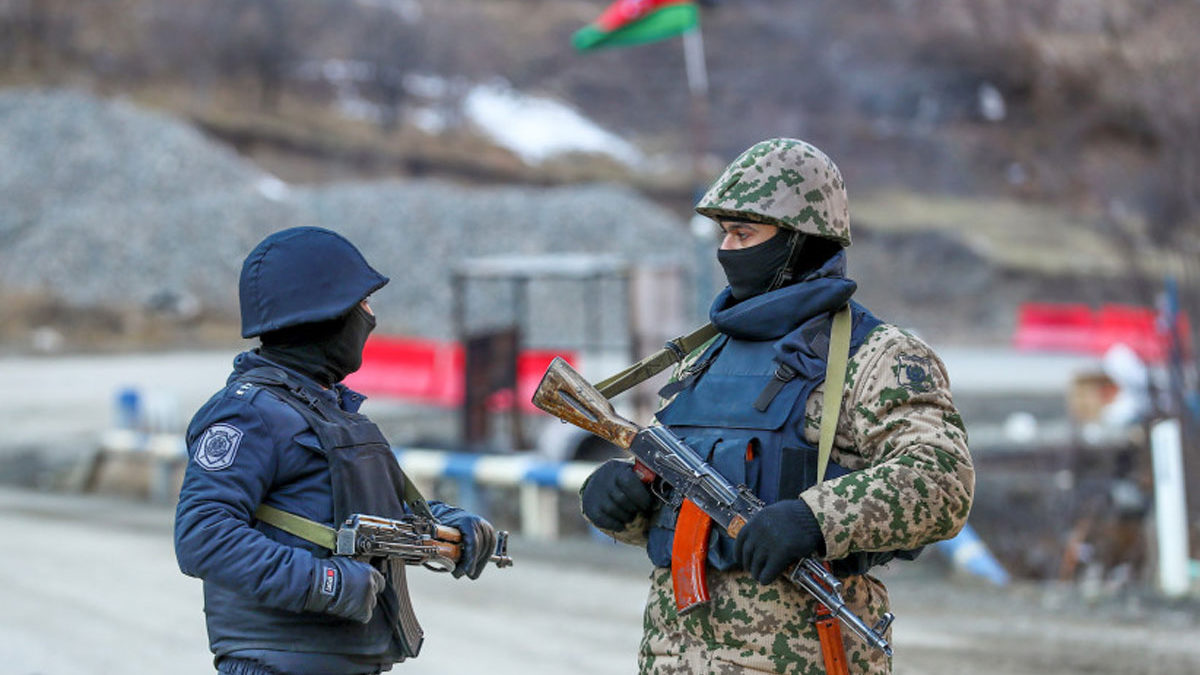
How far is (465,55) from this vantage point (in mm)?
72688

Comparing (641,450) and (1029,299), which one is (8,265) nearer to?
(1029,299)

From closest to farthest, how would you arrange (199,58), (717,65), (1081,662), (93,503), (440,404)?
1. (1081,662)
2. (93,503)
3. (440,404)
4. (199,58)
5. (717,65)

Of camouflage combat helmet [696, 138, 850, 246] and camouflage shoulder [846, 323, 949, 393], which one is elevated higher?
camouflage combat helmet [696, 138, 850, 246]

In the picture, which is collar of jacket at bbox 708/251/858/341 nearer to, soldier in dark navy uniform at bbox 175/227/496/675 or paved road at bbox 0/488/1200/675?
soldier in dark navy uniform at bbox 175/227/496/675

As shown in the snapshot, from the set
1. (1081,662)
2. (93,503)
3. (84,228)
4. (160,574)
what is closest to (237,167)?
(84,228)

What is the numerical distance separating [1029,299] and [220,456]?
44085 millimetres

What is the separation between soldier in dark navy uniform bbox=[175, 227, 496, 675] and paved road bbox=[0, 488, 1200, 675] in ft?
12.7

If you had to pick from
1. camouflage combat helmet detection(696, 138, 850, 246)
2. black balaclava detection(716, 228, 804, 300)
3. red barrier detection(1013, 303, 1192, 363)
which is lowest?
black balaclava detection(716, 228, 804, 300)

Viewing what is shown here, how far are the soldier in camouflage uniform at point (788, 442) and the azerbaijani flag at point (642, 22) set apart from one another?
1523 centimetres

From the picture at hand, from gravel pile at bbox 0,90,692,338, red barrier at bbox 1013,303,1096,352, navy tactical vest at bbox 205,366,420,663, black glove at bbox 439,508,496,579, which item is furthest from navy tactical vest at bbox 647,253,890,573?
gravel pile at bbox 0,90,692,338

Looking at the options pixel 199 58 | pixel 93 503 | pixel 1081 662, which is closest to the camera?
pixel 1081 662

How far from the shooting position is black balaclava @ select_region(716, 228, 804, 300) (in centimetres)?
325

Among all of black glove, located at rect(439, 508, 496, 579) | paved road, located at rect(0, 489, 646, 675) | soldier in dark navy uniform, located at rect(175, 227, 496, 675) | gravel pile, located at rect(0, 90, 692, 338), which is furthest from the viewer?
gravel pile, located at rect(0, 90, 692, 338)

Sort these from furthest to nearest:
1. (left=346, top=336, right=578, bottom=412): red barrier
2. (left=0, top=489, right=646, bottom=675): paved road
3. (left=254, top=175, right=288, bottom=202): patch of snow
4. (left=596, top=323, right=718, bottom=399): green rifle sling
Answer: (left=254, top=175, right=288, bottom=202): patch of snow, (left=346, top=336, right=578, bottom=412): red barrier, (left=0, top=489, right=646, bottom=675): paved road, (left=596, top=323, right=718, bottom=399): green rifle sling
